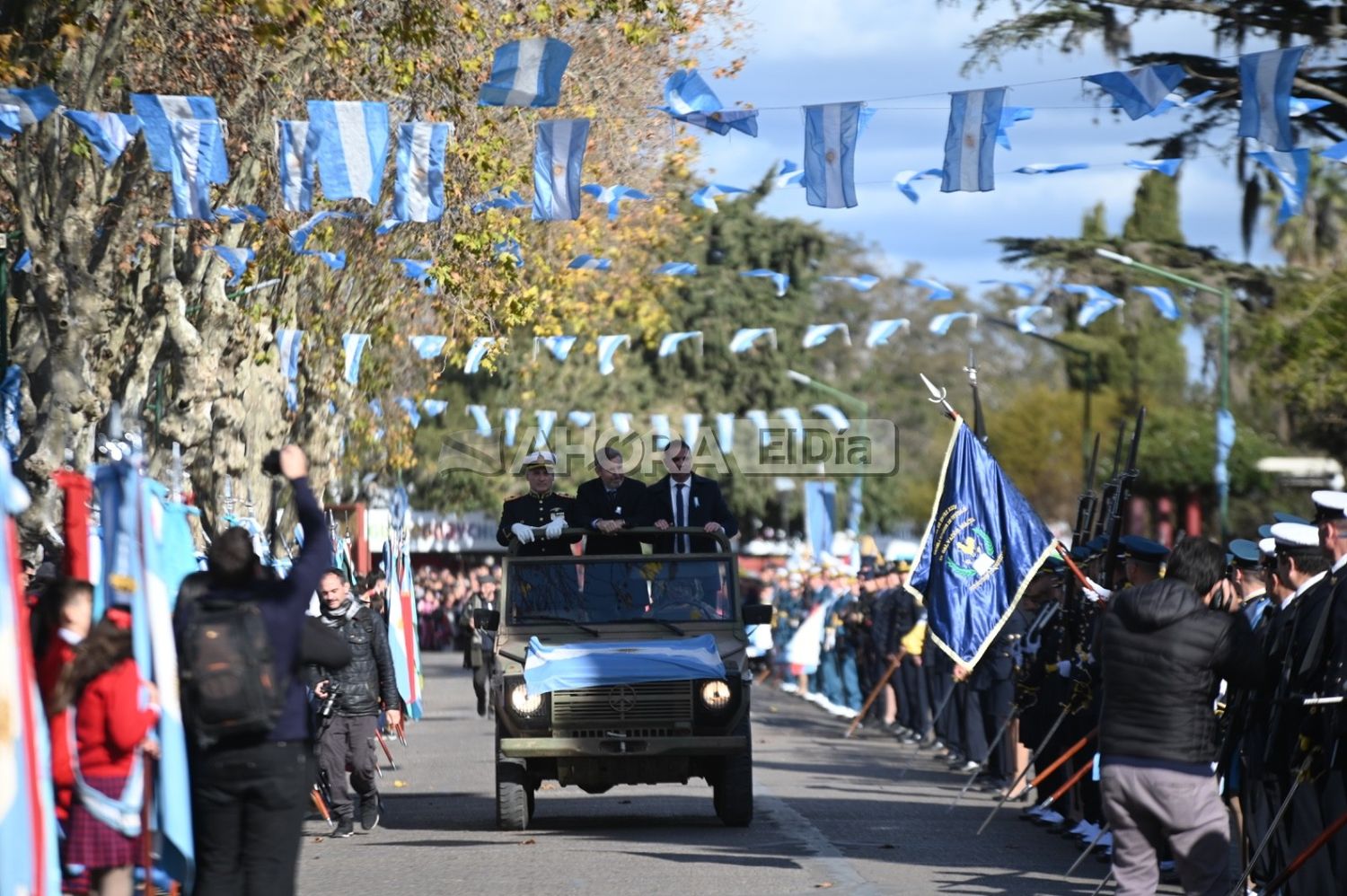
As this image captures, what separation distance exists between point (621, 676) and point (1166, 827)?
620 cm

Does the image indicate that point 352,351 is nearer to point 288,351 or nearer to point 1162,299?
point 288,351

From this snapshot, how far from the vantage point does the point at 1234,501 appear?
6644 centimetres

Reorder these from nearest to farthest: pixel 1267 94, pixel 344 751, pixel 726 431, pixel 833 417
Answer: pixel 1267 94
pixel 344 751
pixel 726 431
pixel 833 417

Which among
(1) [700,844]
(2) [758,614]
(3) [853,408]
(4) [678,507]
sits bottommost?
(1) [700,844]

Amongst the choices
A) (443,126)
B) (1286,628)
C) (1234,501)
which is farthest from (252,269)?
(1234,501)

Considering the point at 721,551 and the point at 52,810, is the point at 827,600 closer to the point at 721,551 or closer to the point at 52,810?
the point at 721,551

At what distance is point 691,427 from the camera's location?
61.4m

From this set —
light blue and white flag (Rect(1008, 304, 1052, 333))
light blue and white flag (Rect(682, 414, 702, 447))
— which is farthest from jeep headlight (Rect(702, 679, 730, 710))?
light blue and white flag (Rect(682, 414, 702, 447))

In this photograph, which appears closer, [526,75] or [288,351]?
[526,75]

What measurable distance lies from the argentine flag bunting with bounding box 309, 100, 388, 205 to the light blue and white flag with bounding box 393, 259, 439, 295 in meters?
6.66

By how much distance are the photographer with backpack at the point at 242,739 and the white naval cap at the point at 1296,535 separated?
4766 millimetres

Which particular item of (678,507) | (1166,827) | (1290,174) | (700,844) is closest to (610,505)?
(678,507)

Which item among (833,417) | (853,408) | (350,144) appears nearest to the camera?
(350,144)

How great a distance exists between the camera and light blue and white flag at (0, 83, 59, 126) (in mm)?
14891
